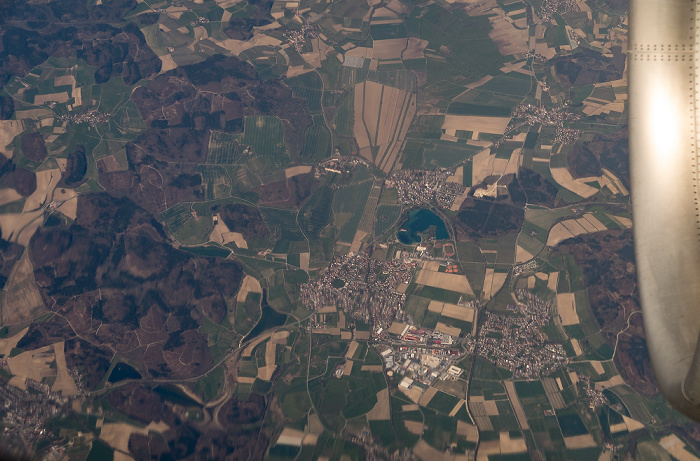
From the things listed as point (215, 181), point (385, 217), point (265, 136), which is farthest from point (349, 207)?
point (215, 181)

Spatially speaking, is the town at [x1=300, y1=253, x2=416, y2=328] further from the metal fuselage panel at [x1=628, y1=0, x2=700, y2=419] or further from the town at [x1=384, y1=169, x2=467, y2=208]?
the metal fuselage panel at [x1=628, y1=0, x2=700, y2=419]

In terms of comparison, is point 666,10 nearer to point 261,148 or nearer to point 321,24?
point 261,148

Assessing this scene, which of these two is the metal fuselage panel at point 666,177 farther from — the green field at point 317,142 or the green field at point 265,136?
the green field at point 265,136

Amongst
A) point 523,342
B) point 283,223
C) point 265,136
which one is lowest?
point 523,342

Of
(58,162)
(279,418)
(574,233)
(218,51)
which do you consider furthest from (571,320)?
(58,162)

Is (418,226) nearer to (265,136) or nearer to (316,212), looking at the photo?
(316,212)

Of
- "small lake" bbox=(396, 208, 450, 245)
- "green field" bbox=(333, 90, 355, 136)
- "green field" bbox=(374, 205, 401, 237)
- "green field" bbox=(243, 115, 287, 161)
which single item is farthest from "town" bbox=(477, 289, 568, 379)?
"green field" bbox=(243, 115, 287, 161)

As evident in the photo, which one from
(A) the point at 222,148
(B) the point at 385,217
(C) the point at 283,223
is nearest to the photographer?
(B) the point at 385,217

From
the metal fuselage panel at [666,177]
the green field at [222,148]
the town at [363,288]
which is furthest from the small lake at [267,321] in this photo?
the metal fuselage panel at [666,177]
